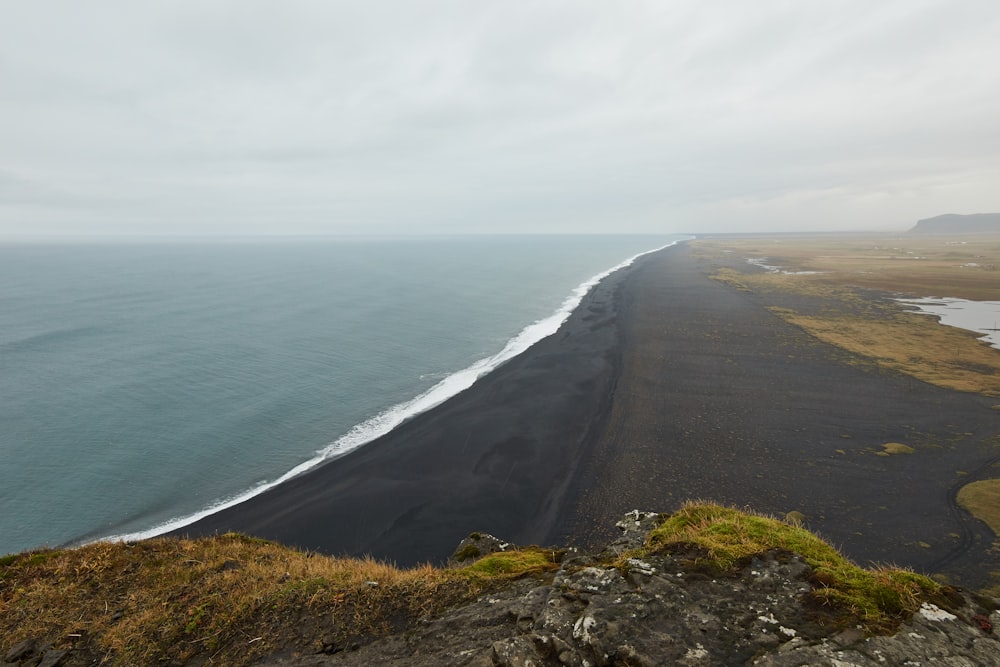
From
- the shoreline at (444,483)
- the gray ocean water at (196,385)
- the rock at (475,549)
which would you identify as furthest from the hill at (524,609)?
the gray ocean water at (196,385)

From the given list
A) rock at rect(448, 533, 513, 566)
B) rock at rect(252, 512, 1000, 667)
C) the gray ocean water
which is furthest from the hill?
the gray ocean water

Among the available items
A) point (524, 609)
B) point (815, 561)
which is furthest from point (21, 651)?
point (815, 561)

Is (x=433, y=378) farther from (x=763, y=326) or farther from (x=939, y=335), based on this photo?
(x=939, y=335)

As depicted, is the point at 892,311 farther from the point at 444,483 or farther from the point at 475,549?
the point at 475,549

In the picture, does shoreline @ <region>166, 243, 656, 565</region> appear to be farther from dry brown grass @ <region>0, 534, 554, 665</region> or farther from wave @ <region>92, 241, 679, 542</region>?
dry brown grass @ <region>0, 534, 554, 665</region>

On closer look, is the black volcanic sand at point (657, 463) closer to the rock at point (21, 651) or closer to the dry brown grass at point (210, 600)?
the dry brown grass at point (210, 600)
